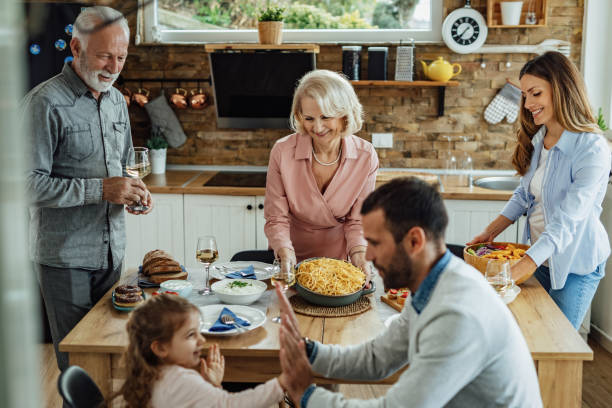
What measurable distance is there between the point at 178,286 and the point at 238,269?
318 millimetres

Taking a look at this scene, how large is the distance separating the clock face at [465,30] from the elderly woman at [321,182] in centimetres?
195

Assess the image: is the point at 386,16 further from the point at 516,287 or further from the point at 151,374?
the point at 151,374

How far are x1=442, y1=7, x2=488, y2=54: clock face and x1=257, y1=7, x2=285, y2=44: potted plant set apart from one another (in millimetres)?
1098

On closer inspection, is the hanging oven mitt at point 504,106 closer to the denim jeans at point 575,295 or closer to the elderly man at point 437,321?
the denim jeans at point 575,295

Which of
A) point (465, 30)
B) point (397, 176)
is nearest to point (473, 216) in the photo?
point (397, 176)

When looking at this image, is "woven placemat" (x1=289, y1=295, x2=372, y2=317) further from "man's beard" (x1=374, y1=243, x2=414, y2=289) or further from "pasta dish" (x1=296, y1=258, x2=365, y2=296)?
"man's beard" (x1=374, y1=243, x2=414, y2=289)

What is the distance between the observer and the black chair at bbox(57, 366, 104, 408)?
1410 millimetres

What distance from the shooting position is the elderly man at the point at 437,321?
1.23 metres

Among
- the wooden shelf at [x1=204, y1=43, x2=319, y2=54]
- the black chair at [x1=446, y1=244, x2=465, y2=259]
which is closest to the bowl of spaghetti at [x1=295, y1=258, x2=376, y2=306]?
the black chair at [x1=446, y1=244, x2=465, y2=259]

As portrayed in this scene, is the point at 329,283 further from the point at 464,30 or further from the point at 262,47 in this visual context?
the point at 464,30

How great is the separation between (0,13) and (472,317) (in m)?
1.11

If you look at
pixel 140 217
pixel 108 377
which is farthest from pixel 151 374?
pixel 140 217

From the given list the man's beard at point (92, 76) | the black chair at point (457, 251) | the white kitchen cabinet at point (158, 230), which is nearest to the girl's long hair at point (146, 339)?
the man's beard at point (92, 76)

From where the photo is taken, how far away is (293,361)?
1.50 metres
